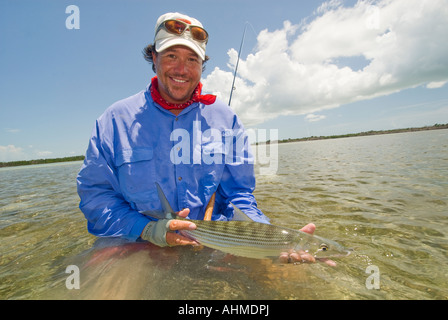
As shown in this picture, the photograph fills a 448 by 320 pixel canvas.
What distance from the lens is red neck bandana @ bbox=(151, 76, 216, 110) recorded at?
3.39m

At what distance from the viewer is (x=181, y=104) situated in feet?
11.4

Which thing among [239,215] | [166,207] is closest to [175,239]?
[166,207]

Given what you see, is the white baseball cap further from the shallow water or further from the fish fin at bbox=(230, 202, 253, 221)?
the shallow water

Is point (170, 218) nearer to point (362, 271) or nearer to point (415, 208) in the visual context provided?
point (362, 271)

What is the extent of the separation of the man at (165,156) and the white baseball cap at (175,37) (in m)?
0.01

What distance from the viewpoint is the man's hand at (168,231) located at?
2.59m

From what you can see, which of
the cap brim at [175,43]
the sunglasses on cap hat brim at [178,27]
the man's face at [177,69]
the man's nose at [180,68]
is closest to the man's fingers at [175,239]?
the man's face at [177,69]

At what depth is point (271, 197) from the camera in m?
7.41

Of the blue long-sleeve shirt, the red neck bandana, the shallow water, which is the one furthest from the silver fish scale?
the red neck bandana

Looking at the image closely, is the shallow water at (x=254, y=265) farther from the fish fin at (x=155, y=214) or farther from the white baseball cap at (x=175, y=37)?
the white baseball cap at (x=175, y=37)

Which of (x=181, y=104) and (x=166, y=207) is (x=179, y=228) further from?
(x=181, y=104)

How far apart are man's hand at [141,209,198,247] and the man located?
12 mm

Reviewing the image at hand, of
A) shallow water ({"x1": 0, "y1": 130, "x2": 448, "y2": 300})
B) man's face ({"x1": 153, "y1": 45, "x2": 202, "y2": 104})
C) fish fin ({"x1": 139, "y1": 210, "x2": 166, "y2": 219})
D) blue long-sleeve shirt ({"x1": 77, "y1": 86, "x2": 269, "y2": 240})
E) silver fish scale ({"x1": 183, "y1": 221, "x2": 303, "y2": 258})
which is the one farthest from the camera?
man's face ({"x1": 153, "y1": 45, "x2": 202, "y2": 104})
